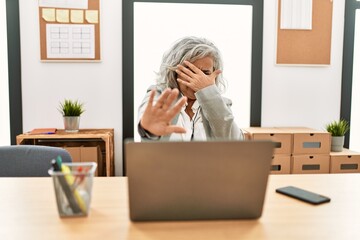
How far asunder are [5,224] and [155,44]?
273 cm

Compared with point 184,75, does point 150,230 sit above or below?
below

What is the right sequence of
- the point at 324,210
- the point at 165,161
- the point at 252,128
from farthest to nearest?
1. the point at 252,128
2. the point at 324,210
3. the point at 165,161

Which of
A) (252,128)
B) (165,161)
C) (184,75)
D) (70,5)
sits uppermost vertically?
(70,5)

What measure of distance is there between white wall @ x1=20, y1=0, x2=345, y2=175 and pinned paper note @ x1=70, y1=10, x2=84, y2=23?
0.19 metres

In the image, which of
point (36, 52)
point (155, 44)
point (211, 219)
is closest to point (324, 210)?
point (211, 219)

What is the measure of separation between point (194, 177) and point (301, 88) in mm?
3019

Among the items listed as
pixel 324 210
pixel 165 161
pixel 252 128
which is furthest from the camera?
pixel 252 128

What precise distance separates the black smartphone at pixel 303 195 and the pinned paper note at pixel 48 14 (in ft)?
8.97

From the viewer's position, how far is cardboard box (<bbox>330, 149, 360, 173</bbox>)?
120 inches

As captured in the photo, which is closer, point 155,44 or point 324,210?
point 324,210

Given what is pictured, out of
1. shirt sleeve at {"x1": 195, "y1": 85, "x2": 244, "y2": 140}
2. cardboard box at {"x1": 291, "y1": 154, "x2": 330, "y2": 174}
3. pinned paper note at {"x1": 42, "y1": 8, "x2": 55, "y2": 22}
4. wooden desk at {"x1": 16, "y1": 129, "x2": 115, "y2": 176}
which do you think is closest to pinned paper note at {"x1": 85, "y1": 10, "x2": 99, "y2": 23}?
pinned paper note at {"x1": 42, "y1": 8, "x2": 55, "y2": 22}

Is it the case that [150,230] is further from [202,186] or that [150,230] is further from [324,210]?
[324,210]

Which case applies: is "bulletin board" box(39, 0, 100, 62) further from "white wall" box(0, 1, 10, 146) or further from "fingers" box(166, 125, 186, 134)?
"fingers" box(166, 125, 186, 134)

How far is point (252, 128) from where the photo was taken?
→ 329cm
